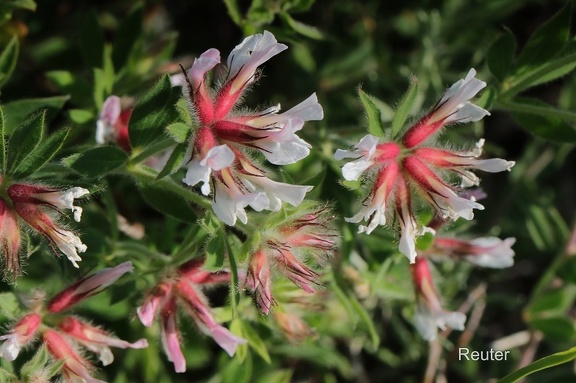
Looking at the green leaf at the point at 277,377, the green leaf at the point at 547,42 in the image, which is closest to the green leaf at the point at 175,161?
the green leaf at the point at 547,42

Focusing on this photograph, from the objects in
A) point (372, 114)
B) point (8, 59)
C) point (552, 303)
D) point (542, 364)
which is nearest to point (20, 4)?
point (8, 59)

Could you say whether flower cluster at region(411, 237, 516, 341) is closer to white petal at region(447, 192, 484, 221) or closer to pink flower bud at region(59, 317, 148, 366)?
white petal at region(447, 192, 484, 221)

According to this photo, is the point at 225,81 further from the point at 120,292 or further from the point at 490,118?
the point at 490,118

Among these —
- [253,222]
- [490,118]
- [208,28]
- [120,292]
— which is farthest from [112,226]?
[490,118]

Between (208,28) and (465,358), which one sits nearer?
(465,358)

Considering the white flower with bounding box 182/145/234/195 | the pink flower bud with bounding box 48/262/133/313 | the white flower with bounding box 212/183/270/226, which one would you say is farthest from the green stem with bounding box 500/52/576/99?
the pink flower bud with bounding box 48/262/133/313
